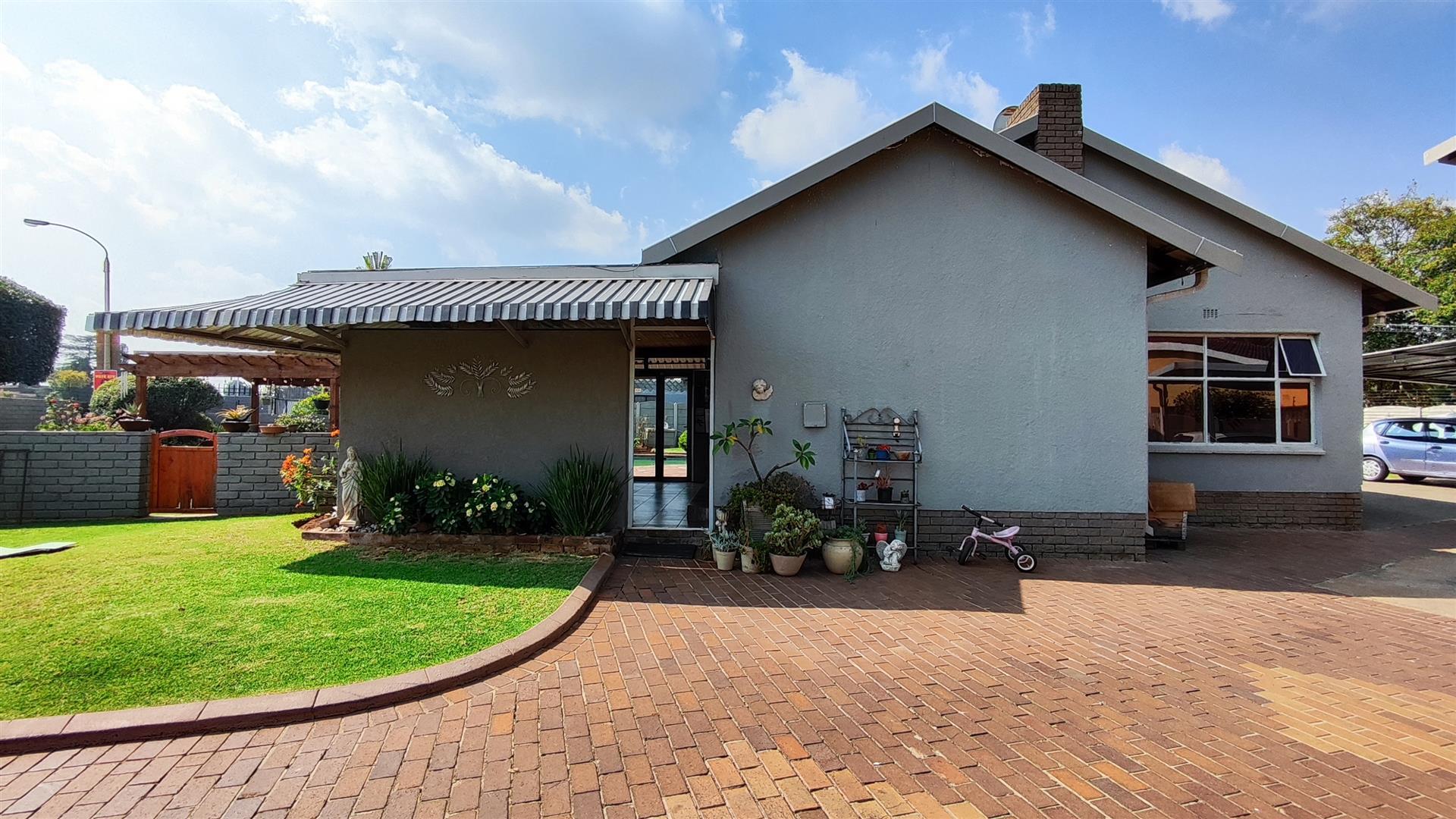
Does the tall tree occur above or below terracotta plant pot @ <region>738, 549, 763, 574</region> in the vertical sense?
above

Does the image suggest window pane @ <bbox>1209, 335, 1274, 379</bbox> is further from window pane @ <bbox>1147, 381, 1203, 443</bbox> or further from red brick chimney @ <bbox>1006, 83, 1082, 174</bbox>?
red brick chimney @ <bbox>1006, 83, 1082, 174</bbox>

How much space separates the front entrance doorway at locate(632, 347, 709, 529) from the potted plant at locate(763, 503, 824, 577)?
13.5ft

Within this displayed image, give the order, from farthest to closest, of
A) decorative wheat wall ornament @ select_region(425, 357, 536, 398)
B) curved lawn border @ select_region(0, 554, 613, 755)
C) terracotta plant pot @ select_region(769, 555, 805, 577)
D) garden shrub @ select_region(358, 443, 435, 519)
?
decorative wheat wall ornament @ select_region(425, 357, 536, 398) < garden shrub @ select_region(358, 443, 435, 519) < terracotta plant pot @ select_region(769, 555, 805, 577) < curved lawn border @ select_region(0, 554, 613, 755)

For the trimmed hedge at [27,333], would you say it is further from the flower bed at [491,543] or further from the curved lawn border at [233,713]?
the curved lawn border at [233,713]

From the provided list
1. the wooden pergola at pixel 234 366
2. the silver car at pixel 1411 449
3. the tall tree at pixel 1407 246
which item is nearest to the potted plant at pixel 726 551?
the wooden pergola at pixel 234 366

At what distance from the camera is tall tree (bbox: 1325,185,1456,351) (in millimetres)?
21703

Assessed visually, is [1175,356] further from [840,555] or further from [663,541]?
[663,541]

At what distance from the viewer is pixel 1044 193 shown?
755 centimetres

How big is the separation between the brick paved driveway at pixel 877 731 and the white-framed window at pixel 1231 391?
473 centimetres

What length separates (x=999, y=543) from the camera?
7.08m

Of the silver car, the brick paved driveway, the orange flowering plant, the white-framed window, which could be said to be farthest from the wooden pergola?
the silver car

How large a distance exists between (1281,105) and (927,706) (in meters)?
11.4

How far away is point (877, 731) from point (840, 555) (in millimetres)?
3276

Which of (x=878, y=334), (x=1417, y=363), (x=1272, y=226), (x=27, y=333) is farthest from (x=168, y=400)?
(x=1417, y=363)
